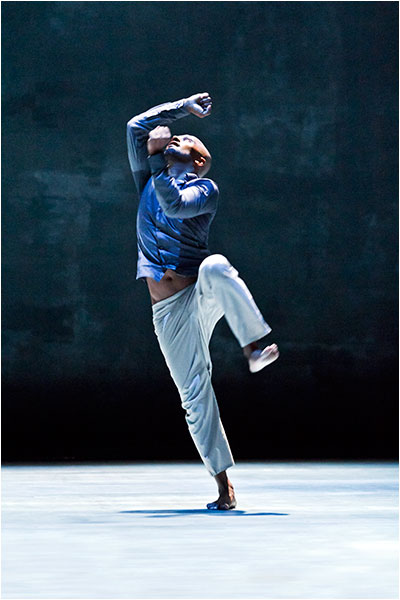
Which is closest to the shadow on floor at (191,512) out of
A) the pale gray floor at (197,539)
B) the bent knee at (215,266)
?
the pale gray floor at (197,539)

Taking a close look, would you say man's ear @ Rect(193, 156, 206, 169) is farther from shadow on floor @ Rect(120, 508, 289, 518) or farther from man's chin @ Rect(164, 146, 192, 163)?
shadow on floor @ Rect(120, 508, 289, 518)

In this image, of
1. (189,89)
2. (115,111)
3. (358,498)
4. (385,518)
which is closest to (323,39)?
(189,89)

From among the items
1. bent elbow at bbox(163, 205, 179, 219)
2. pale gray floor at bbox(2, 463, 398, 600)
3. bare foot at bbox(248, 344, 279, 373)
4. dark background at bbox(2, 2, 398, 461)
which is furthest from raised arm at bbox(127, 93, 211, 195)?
dark background at bbox(2, 2, 398, 461)

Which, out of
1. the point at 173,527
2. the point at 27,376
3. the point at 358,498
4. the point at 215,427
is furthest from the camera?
the point at 27,376

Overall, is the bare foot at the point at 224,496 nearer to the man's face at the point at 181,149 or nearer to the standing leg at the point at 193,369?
the standing leg at the point at 193,369

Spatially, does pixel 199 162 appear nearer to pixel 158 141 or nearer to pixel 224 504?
pixel 158 141

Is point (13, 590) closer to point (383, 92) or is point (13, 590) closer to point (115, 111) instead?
point (115, 111)

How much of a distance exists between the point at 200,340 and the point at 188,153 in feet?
2.16

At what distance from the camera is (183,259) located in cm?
364

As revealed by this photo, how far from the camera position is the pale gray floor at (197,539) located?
7.03 ft

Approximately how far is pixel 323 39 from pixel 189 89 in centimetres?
92

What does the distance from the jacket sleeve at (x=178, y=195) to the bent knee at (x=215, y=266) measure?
0.20 m

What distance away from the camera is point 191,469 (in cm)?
548

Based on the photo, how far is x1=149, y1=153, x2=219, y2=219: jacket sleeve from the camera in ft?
11.2
